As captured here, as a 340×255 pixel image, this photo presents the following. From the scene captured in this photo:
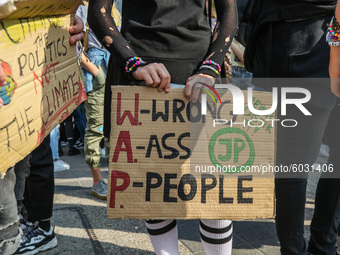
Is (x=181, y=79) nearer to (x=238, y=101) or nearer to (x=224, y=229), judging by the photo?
(x=238, y=101)

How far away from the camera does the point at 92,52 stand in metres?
3.47

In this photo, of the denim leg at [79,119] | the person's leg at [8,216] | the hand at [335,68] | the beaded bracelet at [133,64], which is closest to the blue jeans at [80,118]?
the denim leg at [79,119]

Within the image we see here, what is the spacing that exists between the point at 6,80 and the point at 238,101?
871 mm

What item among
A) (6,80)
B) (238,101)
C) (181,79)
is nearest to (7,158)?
(6,80)

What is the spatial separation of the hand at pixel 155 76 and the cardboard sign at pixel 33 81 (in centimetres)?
44

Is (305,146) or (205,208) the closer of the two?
(205,208)

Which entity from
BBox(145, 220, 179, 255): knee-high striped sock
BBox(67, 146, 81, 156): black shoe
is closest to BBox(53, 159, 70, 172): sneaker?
BBox(67, 146, 81, 156): black shoe

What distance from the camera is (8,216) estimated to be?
173 cm

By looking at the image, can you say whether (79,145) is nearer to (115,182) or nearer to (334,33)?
(115,182)

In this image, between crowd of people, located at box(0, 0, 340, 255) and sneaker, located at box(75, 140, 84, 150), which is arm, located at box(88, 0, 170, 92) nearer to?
crowd of people, located at box(0, 0, 340, 255)

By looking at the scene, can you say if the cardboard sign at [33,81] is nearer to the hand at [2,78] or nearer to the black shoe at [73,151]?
the hand at [2,78]

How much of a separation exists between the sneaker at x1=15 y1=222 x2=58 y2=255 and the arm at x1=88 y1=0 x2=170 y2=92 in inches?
55.7

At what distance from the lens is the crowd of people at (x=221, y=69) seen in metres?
1.67

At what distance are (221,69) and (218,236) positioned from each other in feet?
2.60
